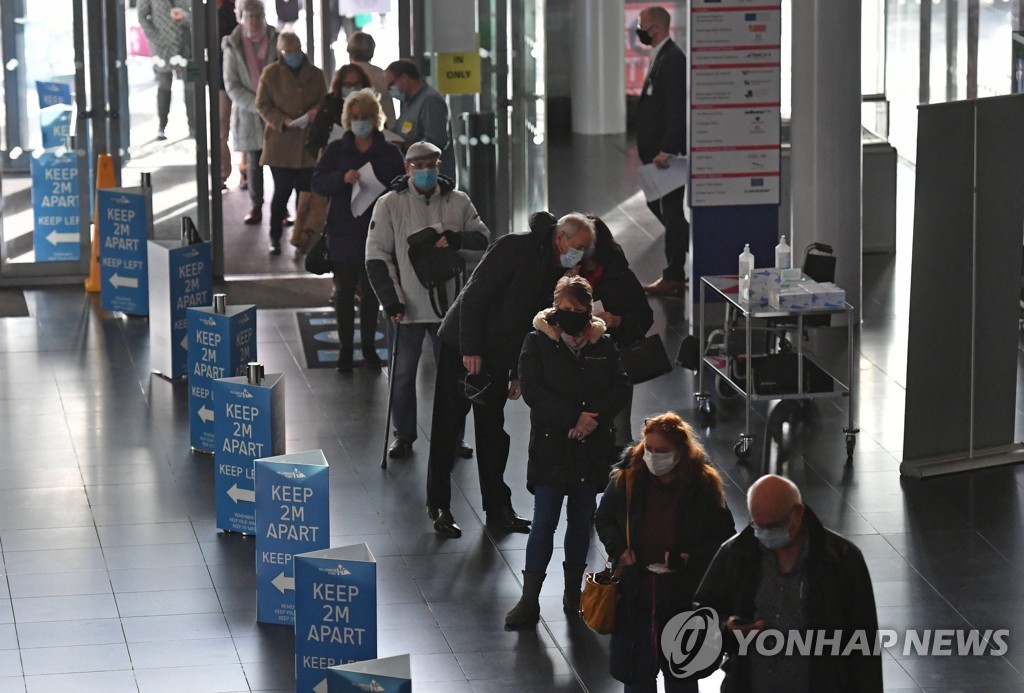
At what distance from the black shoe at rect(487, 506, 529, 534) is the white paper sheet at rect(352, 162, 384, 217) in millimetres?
2860

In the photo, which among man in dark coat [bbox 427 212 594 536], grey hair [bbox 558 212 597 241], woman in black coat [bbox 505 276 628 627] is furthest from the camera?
man in dark coat [bbox 427 212 594 536]

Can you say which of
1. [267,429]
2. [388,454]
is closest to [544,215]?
[267,429]

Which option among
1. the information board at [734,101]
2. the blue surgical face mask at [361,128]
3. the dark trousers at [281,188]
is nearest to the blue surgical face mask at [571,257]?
the blue surgical face mask at [361,128]

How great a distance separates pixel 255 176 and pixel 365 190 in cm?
518

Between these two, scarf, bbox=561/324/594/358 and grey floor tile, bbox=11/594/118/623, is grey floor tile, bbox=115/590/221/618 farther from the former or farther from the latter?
scarf, bbox=561/324/594/358

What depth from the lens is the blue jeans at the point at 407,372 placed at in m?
9.09

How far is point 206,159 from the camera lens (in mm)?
13711

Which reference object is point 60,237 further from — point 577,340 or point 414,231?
point 577,340

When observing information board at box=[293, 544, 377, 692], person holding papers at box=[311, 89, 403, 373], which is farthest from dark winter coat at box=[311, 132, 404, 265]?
information board at box=[293, 544, 377, 692]

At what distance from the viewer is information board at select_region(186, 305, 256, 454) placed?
949 cm

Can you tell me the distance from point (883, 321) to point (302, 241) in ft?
15.3

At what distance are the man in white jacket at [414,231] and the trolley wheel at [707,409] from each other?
1.84 m

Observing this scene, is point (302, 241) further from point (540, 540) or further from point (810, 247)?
point (540, 540)

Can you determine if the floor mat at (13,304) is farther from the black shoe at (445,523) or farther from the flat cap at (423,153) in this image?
the black shoe at (445,523)
